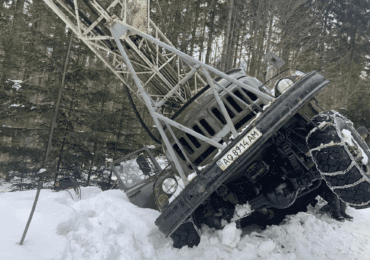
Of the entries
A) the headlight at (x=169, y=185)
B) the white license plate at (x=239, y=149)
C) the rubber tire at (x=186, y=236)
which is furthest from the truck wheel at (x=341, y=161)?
the headlight at (x=169, y=185)

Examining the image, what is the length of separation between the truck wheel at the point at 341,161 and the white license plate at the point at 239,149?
0.73 m

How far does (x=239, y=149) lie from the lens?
3496 mm

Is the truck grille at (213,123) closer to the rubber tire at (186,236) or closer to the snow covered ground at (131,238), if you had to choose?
the rubber tire at (186,236)

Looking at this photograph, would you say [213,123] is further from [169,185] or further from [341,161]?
[341,161]

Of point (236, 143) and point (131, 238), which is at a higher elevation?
point (236, 143)

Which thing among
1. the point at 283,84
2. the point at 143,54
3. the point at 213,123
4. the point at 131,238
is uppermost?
the point at 143,54

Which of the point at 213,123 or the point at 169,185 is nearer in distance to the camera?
the point at 213,123

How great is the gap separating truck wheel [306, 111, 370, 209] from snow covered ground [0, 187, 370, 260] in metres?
1.10

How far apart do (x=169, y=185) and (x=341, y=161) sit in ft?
8.91

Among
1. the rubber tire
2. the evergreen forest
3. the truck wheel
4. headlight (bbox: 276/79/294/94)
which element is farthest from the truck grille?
the evergreen forest

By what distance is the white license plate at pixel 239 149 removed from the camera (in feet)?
11.4

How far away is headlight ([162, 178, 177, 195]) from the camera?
450 centimetres

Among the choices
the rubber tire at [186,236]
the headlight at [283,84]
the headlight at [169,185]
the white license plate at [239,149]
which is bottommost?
the rubber tire at [186,236]

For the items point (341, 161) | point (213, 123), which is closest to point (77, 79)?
point (213, 123)
